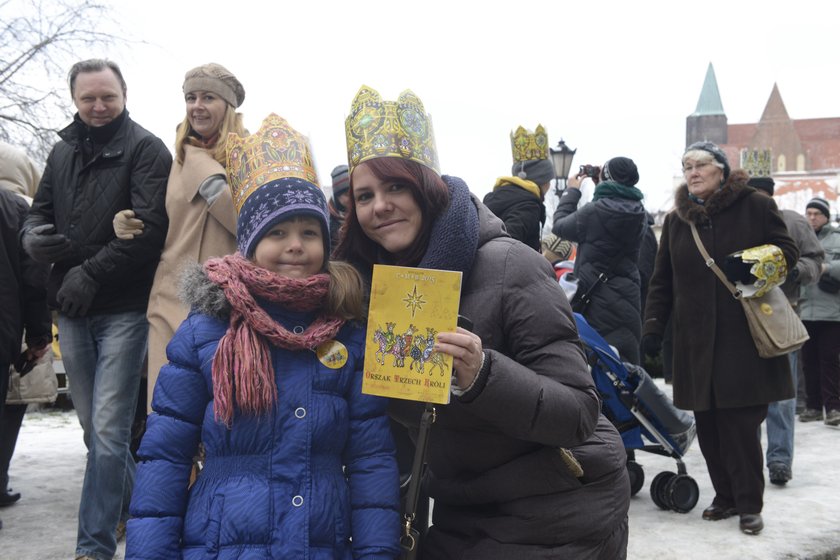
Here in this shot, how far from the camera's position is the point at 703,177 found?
5414 millimetres

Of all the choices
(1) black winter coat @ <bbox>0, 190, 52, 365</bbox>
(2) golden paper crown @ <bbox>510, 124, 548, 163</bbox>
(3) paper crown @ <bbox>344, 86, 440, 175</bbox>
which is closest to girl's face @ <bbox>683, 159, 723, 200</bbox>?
(2) golden paper crown @ <bbox>510, 124, 548, 163</bbox>

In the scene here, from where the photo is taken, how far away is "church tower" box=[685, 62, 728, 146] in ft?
307

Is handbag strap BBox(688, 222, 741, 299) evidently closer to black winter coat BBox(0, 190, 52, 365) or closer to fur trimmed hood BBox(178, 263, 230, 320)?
fur trimmed hood BBox(178, 263, 230, 320)

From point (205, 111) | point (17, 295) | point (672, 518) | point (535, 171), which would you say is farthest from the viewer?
point (535, 171)

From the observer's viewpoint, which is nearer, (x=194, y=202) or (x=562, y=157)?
(x=194, y=202)

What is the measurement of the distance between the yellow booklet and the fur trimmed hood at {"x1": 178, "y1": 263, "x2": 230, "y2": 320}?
1.62ft

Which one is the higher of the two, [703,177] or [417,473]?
[703,177]

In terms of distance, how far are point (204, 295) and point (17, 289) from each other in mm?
2847

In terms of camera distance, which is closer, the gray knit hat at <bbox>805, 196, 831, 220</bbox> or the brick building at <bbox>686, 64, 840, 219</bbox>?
the gray knit hat at <bbox>805, 196, 831, 220</bbox>

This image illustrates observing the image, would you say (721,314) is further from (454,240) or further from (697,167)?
(454,240)

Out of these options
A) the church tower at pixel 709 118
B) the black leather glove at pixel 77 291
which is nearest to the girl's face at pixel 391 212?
the black leather glove at pixel 77 291

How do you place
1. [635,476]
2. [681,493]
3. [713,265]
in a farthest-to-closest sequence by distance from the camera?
[635,476]
[681,493]
[713,265]

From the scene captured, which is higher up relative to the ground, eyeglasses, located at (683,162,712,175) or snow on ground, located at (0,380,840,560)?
eyeglasses, located at (683,162,712,175)

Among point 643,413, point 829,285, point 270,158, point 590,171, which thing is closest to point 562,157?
point 829,285
